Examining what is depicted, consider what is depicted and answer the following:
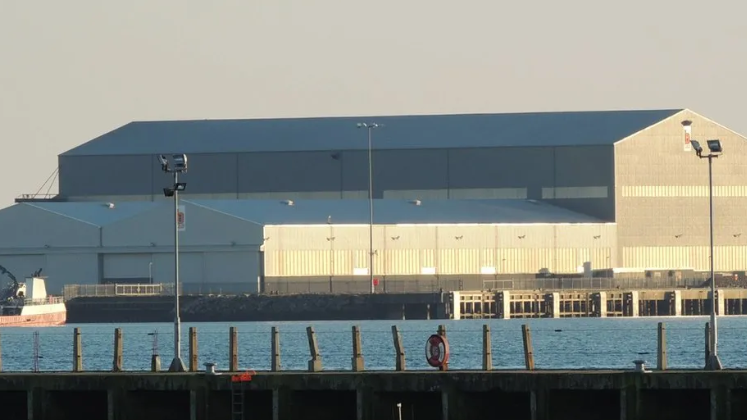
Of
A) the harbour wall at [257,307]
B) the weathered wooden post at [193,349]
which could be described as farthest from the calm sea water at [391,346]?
the weathered wooden post at [193,349]

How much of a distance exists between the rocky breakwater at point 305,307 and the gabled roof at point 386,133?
52.7ft

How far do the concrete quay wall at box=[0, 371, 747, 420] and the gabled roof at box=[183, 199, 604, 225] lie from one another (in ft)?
275

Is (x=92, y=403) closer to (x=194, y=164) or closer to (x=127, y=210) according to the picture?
(x=127, y=210)

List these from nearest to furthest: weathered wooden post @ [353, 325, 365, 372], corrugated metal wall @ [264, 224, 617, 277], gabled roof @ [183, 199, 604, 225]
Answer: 1. weathered wooden post @ [353, 325, 365, 372]
2. corrugated metal wall @ [264, 224, 617, 277]
3. gabled roof @ [183, 199, 604, 225]


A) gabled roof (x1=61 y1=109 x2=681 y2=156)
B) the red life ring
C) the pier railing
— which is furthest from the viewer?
gabled roof (x1=61 y1=109 x2=681 y2=156)

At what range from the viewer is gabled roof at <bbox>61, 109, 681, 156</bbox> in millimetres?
145875

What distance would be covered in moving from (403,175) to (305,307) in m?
17.0

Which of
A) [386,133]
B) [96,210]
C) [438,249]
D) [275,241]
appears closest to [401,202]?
[438,249]

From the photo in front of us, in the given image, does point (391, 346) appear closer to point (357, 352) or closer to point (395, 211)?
point (357, 352)

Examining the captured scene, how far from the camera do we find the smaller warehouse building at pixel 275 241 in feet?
435

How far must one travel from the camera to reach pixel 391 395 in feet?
150

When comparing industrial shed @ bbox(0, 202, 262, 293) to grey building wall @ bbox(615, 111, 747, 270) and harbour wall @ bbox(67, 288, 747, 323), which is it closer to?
harbour wall @ bbox(67, 288, 747, 323)

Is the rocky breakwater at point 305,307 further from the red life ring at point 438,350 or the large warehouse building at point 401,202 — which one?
the red life ring at point 438,350

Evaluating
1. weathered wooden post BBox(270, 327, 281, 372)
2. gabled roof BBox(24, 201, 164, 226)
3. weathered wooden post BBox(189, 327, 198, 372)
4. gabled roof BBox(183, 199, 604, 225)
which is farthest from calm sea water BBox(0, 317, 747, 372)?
gabled roof BBox(183, 199, 604, 225)
